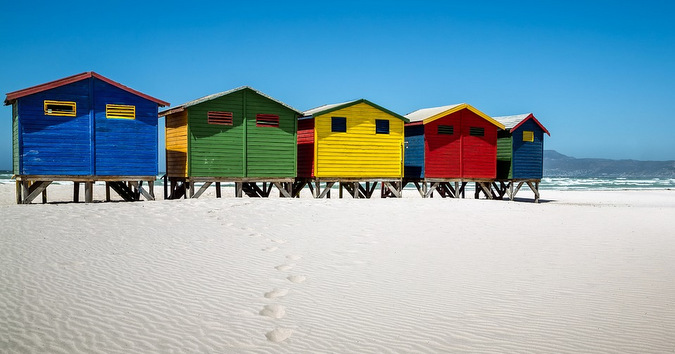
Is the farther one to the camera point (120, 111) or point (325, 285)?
point (120, 111)

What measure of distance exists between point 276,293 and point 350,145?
16227mm

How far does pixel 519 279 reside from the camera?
8.79m

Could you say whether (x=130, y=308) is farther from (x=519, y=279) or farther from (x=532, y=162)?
(x=532, y=162)

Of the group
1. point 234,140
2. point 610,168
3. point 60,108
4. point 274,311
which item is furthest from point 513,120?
point 610,168

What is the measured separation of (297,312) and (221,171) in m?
15.0

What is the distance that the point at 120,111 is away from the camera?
1953 centimetres

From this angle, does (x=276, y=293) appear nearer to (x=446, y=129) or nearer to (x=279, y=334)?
(x=279, y=334)

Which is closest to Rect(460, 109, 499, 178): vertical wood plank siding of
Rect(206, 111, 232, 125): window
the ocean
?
Rect(206, 111, 232, 125): window

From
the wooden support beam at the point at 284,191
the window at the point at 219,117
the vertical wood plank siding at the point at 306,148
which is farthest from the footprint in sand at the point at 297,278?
the vertical wood plank siding at the point at 306,148

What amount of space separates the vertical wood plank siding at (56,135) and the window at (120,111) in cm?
66

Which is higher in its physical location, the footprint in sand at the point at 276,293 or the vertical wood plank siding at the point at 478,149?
the vertical wood plank siding at the point at 478,149

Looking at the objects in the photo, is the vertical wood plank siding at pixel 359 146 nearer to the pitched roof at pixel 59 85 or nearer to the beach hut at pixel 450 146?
the beach hut at pixel 450 146

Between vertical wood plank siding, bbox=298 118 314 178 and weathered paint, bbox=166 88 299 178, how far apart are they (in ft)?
3.57

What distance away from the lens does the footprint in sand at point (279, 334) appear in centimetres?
588
